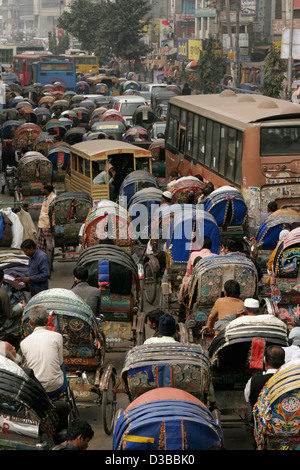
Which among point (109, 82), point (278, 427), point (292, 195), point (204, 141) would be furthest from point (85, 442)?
point (109, 82)

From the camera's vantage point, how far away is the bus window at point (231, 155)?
1864cm

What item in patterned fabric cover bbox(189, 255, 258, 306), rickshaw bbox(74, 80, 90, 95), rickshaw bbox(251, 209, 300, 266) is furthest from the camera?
rickshaw bbox(74, 80, 90, 95)

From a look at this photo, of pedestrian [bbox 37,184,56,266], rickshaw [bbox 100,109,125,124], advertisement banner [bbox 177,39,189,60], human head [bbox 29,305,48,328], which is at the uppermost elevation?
advertisement banner [bbox 177,39,189,60]

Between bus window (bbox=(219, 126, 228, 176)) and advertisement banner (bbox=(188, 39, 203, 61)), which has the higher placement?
advertisement banner (bbox=(188, 39, 203, 61))

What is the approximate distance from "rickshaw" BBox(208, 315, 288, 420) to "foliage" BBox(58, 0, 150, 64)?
2776 inches

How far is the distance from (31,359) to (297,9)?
54.7 meters

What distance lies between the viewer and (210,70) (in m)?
59.9

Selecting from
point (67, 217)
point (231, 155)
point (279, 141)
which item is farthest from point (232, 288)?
point (231, 155)

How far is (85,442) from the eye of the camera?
693 cm

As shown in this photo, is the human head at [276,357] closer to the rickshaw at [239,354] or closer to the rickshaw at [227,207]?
the rickshaw at [239,354]

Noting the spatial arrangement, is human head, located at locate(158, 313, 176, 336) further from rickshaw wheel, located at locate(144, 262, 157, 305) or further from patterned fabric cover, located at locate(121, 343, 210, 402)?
rickshaw wheel, located at locate(144, 262, 157, 305)

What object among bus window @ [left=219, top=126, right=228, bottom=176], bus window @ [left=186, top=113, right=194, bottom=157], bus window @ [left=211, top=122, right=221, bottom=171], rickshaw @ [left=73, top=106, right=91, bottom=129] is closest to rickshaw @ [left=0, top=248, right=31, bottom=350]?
bus window @ [left=219, top=126, right=228, bottom=176]

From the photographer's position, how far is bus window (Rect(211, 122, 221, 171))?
19984 millimetres

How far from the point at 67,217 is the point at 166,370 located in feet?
30.5
